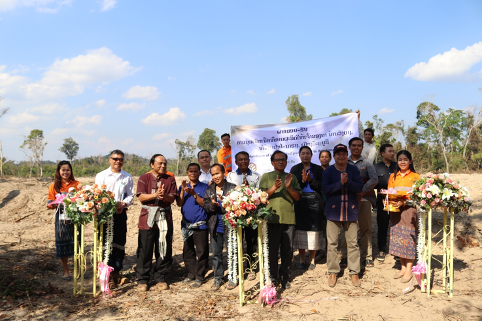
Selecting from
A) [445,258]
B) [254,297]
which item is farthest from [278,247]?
[445,258]

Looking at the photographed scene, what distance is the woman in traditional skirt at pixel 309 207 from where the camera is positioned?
5.44 meters

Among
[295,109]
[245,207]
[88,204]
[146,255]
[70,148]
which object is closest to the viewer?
[245,207]

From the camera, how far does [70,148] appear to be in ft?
111

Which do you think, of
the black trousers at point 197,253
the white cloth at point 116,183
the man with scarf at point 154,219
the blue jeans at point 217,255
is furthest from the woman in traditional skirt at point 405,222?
the white cloth at point 116,183

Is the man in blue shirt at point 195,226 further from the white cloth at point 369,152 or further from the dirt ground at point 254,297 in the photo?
the white cloth at point 369,152

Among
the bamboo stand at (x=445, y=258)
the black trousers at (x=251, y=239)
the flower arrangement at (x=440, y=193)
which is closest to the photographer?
the flower arrangement at (x=440, y=193)

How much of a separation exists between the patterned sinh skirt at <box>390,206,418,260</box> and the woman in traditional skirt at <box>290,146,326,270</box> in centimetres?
120

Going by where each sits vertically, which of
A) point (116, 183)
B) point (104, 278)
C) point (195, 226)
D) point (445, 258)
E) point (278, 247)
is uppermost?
point (116, 183)

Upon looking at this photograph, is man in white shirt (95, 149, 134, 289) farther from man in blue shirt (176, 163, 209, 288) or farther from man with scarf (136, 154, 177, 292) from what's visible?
man in blue shirt (176, 163, 209, 288)

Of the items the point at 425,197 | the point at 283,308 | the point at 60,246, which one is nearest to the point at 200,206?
the point at 283,308

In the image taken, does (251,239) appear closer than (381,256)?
Yes

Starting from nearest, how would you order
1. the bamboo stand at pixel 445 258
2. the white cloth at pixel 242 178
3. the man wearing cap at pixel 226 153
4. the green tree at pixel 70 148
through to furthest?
the bamboo stand at pixel 445 258 < the white cloth at pixel 242 178 < the man wearing cap at pixel 226 153 < the green tree at pixel 70 148

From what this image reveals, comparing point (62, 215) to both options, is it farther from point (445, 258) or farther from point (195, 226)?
point (445, 258)

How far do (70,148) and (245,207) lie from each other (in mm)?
35076
